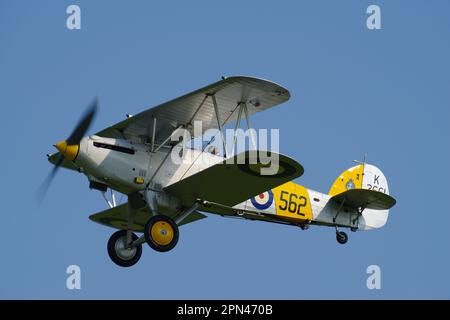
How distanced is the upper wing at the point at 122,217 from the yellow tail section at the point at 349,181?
349cm

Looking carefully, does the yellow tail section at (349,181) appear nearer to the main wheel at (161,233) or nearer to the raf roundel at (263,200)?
the raf roundel at (263,200)

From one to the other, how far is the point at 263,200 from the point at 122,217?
2.80 meters

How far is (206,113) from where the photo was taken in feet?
58.6

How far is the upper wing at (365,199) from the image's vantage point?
1938cm

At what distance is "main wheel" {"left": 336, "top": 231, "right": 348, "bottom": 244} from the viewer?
19906 mm

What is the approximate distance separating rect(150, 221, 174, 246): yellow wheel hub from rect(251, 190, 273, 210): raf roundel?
2230 millimetres

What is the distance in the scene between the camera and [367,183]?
71.2ft

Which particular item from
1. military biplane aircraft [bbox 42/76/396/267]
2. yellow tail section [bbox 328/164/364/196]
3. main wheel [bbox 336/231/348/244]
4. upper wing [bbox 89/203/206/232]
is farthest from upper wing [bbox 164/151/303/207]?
yellow tail section [bbox 328/164/364/196]

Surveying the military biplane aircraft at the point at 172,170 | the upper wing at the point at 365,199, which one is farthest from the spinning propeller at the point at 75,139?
the upper wing at the point at 365,199

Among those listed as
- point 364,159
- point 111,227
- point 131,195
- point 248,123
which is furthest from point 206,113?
point 364,159

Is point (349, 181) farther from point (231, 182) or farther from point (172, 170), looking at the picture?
point (172, 170)

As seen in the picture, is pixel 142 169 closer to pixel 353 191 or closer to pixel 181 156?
pixel 181 156

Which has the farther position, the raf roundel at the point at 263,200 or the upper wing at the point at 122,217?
the upper wing at the point at 122,217

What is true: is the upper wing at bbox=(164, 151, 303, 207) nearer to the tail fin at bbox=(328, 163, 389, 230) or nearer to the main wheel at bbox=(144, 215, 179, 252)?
the main wheel at bbox=(144, 215, 179, 252)
